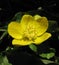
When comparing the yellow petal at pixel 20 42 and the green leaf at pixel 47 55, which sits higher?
the yellow petal at pixel 20 42

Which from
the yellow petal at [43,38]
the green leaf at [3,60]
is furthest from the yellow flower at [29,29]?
the green leaf at [3,60]

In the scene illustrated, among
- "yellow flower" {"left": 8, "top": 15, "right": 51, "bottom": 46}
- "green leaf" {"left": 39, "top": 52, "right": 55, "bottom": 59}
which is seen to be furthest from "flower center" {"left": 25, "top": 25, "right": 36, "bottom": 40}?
"green leaf" {"left": 39, "top": 52, "right": 55, "bottom": 59}

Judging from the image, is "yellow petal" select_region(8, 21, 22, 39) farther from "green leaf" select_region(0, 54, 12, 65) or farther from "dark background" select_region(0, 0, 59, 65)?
"dark background" select_region(0, 0, 59, 65)

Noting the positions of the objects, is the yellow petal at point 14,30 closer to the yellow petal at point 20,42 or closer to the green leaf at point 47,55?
the yellow petal at point 20,42

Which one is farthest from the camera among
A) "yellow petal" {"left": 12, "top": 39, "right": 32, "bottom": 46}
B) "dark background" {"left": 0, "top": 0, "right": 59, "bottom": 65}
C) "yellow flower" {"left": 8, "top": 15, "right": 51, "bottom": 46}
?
"dark background" {"left": 0, "top": 0, "right": 59, "bottom": 65}

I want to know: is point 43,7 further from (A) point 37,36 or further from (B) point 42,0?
(A) point 37,36

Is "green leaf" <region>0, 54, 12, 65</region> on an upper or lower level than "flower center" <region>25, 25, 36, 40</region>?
lower

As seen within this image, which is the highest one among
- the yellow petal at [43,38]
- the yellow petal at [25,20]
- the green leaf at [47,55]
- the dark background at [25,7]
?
the yellow petal at [25,20]

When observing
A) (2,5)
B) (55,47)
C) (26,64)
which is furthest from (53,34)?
(2,5)
